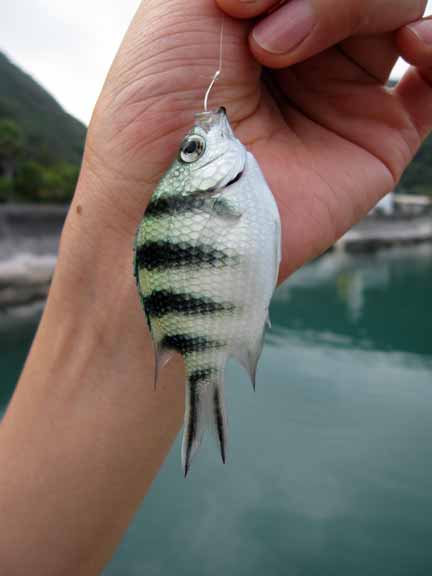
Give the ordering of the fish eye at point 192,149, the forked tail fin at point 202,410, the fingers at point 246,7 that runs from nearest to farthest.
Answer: the forked tail fin at point 202,410 → the fish eye at point 192,149 → the fingers at point 246,7

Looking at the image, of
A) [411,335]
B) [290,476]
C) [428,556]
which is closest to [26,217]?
[411,335]

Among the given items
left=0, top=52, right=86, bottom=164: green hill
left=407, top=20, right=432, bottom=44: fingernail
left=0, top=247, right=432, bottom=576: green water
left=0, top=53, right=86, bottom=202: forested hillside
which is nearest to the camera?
left=407, top=20, right=432, bottom=44: fingernail

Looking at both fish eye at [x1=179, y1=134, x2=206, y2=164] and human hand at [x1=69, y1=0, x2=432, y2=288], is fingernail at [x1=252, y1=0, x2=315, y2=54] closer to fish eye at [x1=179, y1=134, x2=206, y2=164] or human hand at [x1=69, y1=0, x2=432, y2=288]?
human hand at [x1=69, y1=0, x2=432, y2=288]

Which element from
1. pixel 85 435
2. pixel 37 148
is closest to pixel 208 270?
pixel 85 435

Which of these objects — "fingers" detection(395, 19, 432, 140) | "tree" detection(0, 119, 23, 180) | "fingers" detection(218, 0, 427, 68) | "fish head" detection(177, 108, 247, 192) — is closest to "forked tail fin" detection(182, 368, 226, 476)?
"fish head" detection(177, 108, 247, 192)

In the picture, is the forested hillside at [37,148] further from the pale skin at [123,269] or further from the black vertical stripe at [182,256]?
the black vertical stripe at [182,256]

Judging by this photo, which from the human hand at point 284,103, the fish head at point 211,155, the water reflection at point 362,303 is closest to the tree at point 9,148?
the water reflection at point 362,303

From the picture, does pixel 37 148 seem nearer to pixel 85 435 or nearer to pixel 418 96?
pixel 418 96
